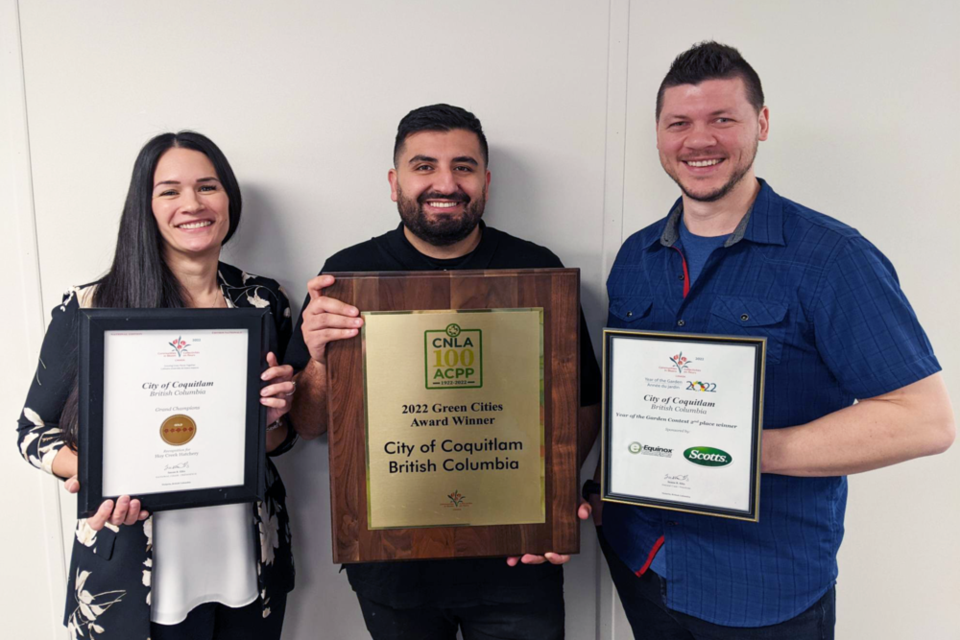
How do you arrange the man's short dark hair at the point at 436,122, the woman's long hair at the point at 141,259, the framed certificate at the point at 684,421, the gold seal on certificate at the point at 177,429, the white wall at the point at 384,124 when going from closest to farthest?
the framed certificate at the point at 684,421 < the gold seal on certificate at the point at 177,429 < the woman's long hair at the point at 141,259 < the man's short dark hair at the point at 436,122 < the white wall at the point at 384,124

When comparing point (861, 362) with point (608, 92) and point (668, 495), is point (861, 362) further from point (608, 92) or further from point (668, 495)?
point (608, 92)

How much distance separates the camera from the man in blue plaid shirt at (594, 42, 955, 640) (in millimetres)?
1179

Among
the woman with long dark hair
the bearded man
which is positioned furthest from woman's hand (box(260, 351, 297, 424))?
the bearded man

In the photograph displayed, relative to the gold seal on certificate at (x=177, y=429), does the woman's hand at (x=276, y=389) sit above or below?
above

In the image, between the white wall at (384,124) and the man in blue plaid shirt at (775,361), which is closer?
the man in blue plaid shirt at (775,361)

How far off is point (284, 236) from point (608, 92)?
107 cm

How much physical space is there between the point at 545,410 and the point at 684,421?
0.29 m

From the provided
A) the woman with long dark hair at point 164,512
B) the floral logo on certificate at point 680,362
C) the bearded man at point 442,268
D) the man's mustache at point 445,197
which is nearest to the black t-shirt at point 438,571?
the bearded man at point 442,268

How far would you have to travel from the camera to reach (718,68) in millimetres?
1307

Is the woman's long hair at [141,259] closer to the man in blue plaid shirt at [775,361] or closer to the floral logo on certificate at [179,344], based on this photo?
the floral logo on certificate at [179,344]

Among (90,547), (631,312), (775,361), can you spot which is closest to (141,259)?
(90,547)

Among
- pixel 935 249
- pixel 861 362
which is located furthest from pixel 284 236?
pixel 935 249

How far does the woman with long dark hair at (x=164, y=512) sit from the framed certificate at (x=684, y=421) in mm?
729

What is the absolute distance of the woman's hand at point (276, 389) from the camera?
130 centimetres
